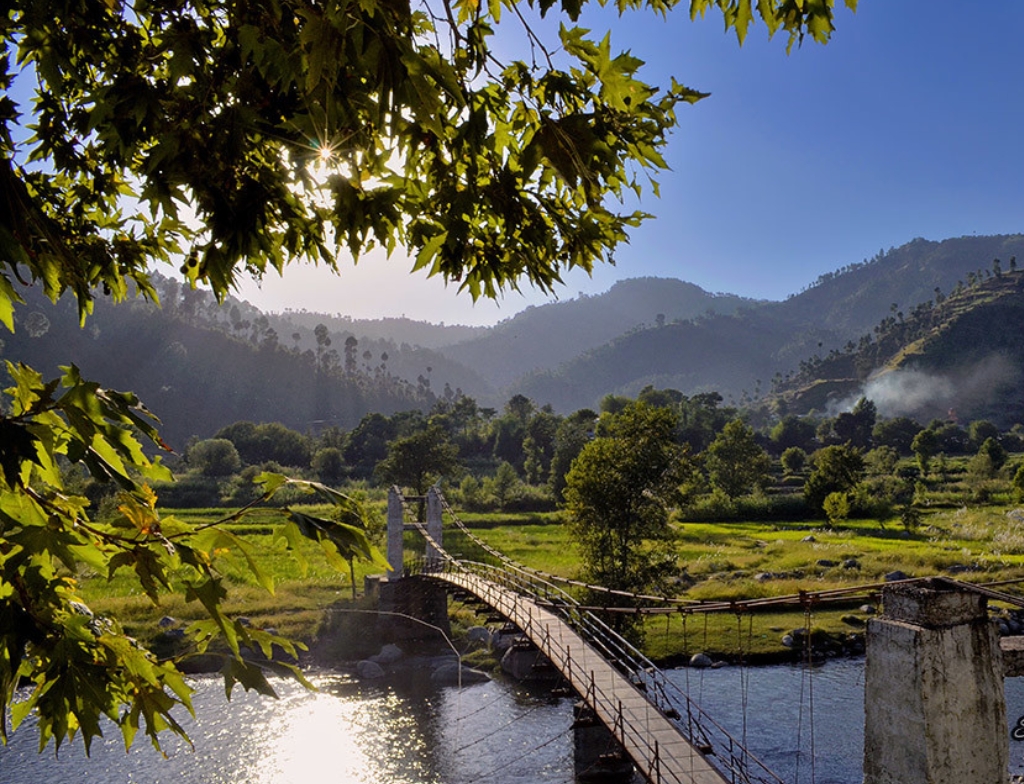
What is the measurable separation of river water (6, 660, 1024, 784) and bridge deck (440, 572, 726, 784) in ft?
9.37

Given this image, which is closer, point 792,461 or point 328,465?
point 328,465

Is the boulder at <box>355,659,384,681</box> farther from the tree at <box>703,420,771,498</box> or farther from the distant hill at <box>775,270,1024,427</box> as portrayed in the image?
the distant hill at <box>775,270,1024,427</box>

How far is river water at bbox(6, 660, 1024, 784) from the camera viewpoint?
16.0 m

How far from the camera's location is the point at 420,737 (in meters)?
18.6

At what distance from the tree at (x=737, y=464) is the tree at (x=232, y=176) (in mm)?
58801

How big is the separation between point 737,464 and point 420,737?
45941mm

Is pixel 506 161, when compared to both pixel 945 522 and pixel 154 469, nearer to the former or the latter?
pixel 154 469

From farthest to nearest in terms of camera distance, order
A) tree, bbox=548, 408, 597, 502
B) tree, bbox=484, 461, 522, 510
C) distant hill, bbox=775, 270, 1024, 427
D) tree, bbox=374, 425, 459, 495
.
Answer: distant hill, bbox=775, 270, 1024, 427
tree, bbox=484, 461, 522, 510
tree, bbox=548, 408, 597, 502
tree, bbox=374, 425, 459, 495

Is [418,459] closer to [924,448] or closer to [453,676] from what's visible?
[453,676]

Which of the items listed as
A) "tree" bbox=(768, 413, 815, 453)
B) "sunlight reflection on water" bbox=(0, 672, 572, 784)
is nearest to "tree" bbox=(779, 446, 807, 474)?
"tree" bbox=(768, 413, 815, 453)

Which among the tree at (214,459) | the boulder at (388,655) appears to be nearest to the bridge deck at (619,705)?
the boulder at (388,655)

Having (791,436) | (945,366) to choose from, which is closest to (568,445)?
(791,436)

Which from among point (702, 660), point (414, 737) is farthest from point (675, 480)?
point (414, 737)

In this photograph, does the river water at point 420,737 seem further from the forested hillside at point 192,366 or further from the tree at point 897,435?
the forested hillside at point 192,366
